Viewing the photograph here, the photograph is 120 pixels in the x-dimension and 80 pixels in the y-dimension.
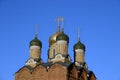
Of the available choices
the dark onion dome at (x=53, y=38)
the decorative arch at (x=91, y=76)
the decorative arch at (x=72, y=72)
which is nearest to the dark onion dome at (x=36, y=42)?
the dark onion dome at (x=53, y=38)

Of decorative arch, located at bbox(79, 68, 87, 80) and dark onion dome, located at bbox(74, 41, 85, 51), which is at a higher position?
dark onion dome, located at bbox(74, 41, 85, 51)

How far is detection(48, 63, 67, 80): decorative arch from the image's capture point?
→ 2645cm

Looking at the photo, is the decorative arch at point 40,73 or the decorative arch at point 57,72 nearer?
the decorative arch at point 57,72

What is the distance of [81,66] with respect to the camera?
95.7ft

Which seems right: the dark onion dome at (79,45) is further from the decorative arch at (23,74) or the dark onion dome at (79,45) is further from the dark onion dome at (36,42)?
the decorative arch at (23,74)

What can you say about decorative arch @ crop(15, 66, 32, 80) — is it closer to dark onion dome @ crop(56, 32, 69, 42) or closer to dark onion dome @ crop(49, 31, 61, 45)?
dark onion dome @ crop(49, 31, 61, 45)

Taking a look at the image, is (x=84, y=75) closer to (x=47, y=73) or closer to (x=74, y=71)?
(x=74, y=71)

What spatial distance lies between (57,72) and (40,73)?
1799mm

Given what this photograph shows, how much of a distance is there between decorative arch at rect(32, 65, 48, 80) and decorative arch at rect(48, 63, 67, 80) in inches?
17.6

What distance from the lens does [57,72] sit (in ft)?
88.0

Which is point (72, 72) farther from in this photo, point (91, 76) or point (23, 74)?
point (23, 74)

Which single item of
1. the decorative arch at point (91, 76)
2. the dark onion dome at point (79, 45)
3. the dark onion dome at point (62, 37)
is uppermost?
the dark onion dome at point (62, 37)

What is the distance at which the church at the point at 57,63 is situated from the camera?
88.4 feet

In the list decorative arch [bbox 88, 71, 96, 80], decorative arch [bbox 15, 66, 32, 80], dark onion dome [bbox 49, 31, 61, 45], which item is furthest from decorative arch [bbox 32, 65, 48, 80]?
decorative arch [bbox 88, 71, 96, 80]
